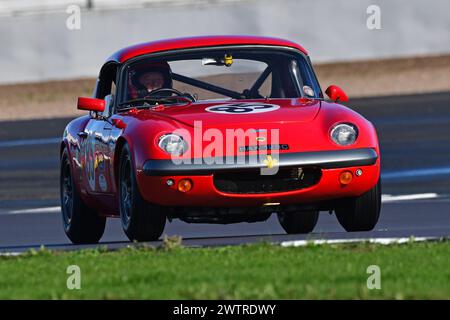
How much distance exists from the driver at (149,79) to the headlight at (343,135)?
1.62 meters

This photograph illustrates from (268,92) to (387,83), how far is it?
1641 centimetres

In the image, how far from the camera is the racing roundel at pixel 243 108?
10.4 m

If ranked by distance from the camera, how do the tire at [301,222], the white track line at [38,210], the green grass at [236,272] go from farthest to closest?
1. the white track line at [38,210]
2. the tire at [301,222]
3. the green grass at [236,272]

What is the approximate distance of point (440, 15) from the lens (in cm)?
2641

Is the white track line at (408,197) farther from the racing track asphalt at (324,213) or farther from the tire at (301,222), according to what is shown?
the tire at (301,222)

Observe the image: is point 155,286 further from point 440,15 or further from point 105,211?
point 440,15

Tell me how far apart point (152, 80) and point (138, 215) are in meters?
1.53

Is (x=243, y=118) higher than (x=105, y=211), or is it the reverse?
(x=243, y=118)

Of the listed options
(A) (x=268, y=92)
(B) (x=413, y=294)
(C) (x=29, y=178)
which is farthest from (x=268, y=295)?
(C) (x=29, y=178)

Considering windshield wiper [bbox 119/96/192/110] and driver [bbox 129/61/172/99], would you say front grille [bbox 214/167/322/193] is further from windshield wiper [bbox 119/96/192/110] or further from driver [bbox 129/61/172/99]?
driver [bbox 129/61/172/99]

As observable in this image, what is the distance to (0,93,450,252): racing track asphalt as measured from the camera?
11.5 m

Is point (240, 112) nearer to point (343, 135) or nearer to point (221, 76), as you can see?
point (343, 135)

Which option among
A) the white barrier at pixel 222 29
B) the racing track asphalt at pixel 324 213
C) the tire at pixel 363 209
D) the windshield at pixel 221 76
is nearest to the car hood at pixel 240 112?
the windshield at pixel 221 76

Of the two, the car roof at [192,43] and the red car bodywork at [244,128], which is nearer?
the red car bodywork at [244,128]
